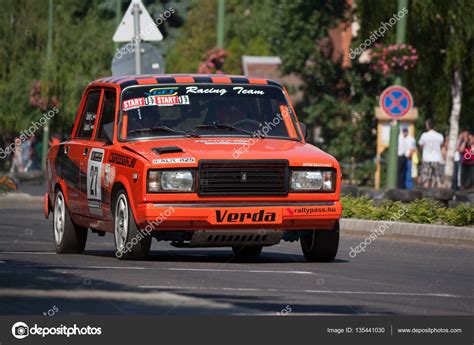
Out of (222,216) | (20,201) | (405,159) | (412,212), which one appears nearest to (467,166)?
(405,159)

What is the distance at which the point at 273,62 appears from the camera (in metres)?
82.6

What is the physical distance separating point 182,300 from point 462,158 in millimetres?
28495

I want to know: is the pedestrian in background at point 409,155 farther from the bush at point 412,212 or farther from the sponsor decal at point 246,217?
the sponsor decal at point 246,217

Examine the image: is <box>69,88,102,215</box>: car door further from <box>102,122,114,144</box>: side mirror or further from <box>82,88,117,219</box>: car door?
<box>102,122,114,144</box>: side mirror

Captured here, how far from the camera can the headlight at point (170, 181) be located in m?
15.0

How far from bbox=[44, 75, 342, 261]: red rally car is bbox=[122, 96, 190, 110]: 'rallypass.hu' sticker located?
1cm

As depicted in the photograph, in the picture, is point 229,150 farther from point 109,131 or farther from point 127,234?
point 109,131

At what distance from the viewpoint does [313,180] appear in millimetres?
15438

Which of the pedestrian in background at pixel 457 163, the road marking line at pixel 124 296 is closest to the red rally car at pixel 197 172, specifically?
the road marking line at pixel 124 296

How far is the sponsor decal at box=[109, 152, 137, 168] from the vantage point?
15.4 m

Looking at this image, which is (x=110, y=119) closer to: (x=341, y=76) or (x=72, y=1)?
(x=341, y=76)

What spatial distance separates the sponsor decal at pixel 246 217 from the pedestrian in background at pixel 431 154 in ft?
83.1

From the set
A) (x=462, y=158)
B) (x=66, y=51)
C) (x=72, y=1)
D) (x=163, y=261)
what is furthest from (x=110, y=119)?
(x=72, y=1)

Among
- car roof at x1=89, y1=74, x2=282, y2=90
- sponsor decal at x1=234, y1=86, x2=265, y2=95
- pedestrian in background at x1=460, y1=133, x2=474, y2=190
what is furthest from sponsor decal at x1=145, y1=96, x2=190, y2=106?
pedestrian in background at x1=460, y1=133, x2=474, y2=190
